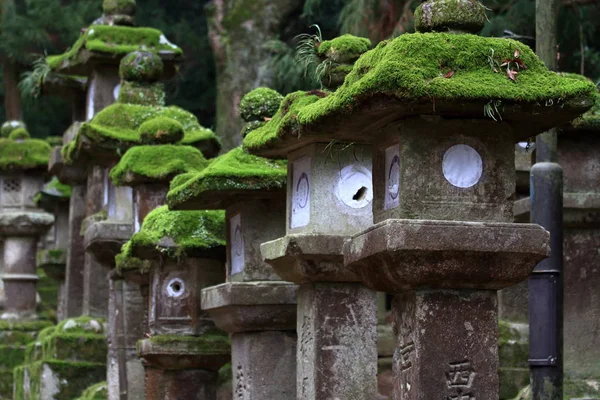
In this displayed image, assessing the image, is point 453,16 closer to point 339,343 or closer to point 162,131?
point 339,343

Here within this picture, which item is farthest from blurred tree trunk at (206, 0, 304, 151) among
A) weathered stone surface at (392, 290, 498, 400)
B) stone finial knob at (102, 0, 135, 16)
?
weathered stone surface at (392, 290, 498, 400)

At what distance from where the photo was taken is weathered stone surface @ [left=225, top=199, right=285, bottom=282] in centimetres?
1074

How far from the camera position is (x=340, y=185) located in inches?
373

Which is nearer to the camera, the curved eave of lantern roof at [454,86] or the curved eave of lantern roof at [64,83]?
the curved eave of lantern roof at [454,86]

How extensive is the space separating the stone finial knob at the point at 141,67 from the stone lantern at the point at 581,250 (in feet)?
18.5

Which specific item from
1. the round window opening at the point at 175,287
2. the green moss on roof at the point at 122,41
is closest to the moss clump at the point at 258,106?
the round window opening at the point at 175,287

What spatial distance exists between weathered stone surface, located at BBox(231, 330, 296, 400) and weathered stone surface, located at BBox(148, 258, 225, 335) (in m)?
1.80

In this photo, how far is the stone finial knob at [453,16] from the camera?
784 cm

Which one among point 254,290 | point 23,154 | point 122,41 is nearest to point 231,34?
point 23,154

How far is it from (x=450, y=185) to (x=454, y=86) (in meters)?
0.61

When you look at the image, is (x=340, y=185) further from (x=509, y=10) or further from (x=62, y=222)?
(x=62, y=222)

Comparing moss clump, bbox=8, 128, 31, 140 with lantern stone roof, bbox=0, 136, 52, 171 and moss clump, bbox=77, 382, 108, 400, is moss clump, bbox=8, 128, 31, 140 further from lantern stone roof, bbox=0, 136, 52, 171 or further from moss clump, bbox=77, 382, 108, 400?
moss clump, bbox=77, 382, 108, 400

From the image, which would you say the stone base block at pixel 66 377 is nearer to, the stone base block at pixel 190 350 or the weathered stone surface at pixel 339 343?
the stone base block at pixel 190 350

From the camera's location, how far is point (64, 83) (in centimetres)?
1933
